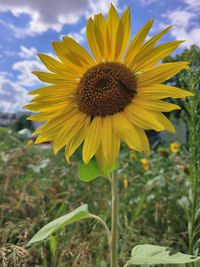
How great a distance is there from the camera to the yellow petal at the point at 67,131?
1.11 meters

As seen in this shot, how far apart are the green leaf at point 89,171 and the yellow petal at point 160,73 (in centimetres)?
27

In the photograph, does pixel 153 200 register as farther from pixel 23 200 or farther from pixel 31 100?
pixel 31 100

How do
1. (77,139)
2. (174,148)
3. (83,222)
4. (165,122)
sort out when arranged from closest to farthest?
(165,122)
(77,139)
(83,222)
(174,148)

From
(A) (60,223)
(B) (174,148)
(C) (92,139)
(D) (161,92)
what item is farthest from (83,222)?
(B) (174,148)

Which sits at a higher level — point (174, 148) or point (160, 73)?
point (174, 148)

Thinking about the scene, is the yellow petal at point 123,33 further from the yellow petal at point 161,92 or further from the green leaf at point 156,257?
the green leaf at point 156,257

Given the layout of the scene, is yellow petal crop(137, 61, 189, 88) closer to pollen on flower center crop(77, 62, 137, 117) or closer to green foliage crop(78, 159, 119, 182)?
pollen on flower center crop(77, 62, 137, 117)

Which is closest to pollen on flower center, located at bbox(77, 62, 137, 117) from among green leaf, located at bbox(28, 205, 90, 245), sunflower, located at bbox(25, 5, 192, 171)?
sunflower, located at bbox(25, 5, 192, 171)

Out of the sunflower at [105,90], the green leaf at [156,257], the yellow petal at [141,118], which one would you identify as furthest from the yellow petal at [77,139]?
the green leaf at [156,257]

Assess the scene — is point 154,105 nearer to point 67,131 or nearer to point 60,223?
point 67,131

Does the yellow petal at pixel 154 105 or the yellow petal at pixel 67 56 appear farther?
the yellow petal at pixel 67 56

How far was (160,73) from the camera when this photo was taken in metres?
1.06

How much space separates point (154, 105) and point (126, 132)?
110mm

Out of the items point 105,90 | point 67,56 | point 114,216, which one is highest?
point 67,56
